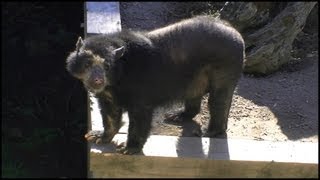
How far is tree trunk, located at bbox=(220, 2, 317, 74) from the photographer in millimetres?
7879

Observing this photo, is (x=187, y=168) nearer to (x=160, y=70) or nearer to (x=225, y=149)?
(x=225, y=149)

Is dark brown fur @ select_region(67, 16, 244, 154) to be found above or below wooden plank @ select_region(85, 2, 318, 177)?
above

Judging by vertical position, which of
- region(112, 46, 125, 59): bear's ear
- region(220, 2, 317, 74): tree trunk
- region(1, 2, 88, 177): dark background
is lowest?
region(1, 2, 88, 177): dark background

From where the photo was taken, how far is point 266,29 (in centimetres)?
815

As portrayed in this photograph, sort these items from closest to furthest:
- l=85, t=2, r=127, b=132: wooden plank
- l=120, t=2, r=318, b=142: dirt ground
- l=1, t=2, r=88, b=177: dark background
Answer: l=120, t=2, r=318, b=142: dirt ground
l=1, t=2, r=88, b=177: dark background
l=85, t=2, r=127, b=132: wooden plank

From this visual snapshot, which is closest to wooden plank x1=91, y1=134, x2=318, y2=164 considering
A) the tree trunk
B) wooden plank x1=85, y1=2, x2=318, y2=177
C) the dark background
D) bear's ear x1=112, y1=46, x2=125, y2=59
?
wooden plank x1=85, y1=2, x2=318, y2=177

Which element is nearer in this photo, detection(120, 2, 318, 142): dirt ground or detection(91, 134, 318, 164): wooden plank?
detection(91, 134, 318, 164): wooden plank

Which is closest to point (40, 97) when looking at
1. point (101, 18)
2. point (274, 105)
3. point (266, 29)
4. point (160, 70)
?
point (101, 18)

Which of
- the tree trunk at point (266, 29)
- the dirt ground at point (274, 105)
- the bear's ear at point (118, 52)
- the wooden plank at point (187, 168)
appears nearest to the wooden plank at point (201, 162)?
the wooden plank at point (187, 168)

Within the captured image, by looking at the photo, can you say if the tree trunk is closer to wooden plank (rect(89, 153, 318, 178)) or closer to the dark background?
the dark background

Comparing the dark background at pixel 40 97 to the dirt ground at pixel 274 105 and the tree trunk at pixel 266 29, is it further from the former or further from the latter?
the tree trunk at pixel 266 29

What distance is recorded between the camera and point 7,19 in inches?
315

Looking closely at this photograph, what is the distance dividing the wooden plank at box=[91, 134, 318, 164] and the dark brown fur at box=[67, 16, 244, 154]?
0.53 feet

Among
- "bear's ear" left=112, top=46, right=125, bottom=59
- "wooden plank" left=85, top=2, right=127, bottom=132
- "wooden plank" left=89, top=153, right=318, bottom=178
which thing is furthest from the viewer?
"wooden plank" left=85, top=2, right=127, bottom=132
